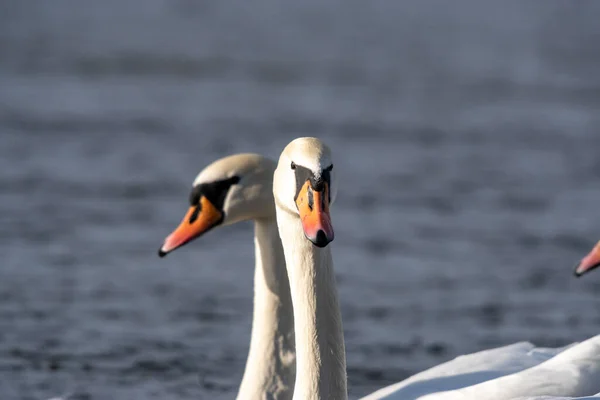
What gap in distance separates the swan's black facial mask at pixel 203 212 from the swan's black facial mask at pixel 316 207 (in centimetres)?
183

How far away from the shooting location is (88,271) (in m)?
10.9

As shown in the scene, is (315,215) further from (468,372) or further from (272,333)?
(272,333)

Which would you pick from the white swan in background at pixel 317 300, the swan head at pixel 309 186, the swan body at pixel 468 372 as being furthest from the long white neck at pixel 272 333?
the swan head at pixel 309 186

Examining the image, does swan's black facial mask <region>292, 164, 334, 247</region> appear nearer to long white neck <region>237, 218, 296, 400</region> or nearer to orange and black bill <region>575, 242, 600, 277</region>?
long white neck <region>237, 218, 296, 400</region>

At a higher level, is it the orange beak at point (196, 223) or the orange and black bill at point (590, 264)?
the orange beak at point (196, 223)

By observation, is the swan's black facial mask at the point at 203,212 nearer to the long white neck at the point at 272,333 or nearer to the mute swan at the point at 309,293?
the long white neck at the point at 272,333

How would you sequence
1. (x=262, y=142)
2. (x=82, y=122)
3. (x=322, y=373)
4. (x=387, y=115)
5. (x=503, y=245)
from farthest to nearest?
(x=387, y=115), (x=82, y=122), (x=262, y=142), (x=503, y=245), (x=322, y=373)

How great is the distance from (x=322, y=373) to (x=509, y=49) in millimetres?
20292

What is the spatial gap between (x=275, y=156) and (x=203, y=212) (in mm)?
7573

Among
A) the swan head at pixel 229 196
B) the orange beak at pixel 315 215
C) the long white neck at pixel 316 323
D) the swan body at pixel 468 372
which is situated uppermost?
the swan head at pixel 229 196

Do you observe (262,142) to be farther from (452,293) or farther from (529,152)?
(452,293)

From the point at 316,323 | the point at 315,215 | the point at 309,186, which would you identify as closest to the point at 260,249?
the point at 316,323

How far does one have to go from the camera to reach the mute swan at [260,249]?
6.93 meters

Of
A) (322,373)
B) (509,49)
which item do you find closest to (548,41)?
(509,49)
